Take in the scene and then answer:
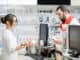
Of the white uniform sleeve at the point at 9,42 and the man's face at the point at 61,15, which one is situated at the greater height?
the man's face at the point at 61,15

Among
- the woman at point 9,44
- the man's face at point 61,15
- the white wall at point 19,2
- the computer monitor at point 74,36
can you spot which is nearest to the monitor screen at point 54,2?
the white wall at point 19,2

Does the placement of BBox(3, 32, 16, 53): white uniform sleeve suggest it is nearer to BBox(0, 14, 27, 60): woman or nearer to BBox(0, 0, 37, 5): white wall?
Result: BBox(0, 14, 27, 60): woman

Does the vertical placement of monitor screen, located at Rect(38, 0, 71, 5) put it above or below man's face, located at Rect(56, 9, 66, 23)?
above

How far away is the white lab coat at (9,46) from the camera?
8.50 ft

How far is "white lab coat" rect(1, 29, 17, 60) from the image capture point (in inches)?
102

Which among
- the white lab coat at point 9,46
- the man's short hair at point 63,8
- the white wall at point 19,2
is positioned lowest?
the white lab coat at point 9,46

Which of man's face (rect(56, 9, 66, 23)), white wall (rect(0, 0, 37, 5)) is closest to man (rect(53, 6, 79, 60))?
man's face (rect(56, 9, 66, 23))

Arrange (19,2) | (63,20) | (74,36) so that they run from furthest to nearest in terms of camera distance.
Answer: (19,2)
(63,20)
(74,36)

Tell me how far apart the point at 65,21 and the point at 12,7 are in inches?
32.5

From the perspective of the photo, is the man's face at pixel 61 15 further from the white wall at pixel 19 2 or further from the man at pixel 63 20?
the white wall at pixel 19 2

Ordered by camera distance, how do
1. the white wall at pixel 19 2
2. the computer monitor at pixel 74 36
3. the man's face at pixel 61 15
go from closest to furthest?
the computer monitor at pixel 74 36 < the man's face at pixel 61 15 < the white wall at pixel 19 2

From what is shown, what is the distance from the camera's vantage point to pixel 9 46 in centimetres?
259

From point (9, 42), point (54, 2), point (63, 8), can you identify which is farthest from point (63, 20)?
point (9, 42)

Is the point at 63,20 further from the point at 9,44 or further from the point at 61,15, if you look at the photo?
the point at 9,44
